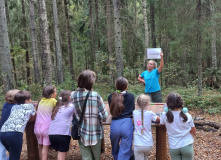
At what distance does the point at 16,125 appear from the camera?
323 centimetres

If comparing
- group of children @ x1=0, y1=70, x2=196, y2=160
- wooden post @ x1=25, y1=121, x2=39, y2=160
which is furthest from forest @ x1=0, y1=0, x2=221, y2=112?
group of children @ x1=0, y1=70, x2=196, y2=160

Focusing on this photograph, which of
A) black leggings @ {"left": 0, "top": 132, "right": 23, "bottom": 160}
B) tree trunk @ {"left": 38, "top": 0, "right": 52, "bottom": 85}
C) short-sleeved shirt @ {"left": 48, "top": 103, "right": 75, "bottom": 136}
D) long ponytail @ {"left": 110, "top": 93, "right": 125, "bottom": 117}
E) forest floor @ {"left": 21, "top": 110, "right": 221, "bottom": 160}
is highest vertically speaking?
tree trunk @ {"left": 38, "top": 0, "right": 52, "bottom": 85}

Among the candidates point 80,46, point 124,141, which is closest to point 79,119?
point 124,141

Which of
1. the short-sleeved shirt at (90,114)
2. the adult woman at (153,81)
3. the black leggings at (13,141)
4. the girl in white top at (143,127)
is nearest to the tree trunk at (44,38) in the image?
the adult woman at (153,81)

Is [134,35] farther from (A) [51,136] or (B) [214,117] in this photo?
(A) [51,136]

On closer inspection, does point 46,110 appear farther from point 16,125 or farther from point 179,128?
point 179,128

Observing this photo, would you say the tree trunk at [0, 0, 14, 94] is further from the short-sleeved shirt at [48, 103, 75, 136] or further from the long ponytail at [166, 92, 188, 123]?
the long ponytail at [166, 92, 188, 123]

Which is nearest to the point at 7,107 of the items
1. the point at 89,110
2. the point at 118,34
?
the point at 89,110

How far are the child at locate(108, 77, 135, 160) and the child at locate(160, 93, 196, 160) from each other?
0.61 meters

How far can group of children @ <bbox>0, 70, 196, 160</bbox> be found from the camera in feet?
9.71

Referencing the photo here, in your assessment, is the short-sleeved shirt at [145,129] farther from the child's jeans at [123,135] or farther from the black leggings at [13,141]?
the black leggings at [13,141]

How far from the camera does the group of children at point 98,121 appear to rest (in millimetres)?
2961

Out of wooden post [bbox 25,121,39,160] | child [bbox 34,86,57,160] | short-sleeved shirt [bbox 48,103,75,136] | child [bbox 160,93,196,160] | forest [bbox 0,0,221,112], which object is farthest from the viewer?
forest [bbox 0,0,221,112]

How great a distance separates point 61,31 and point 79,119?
1459 centimetres
